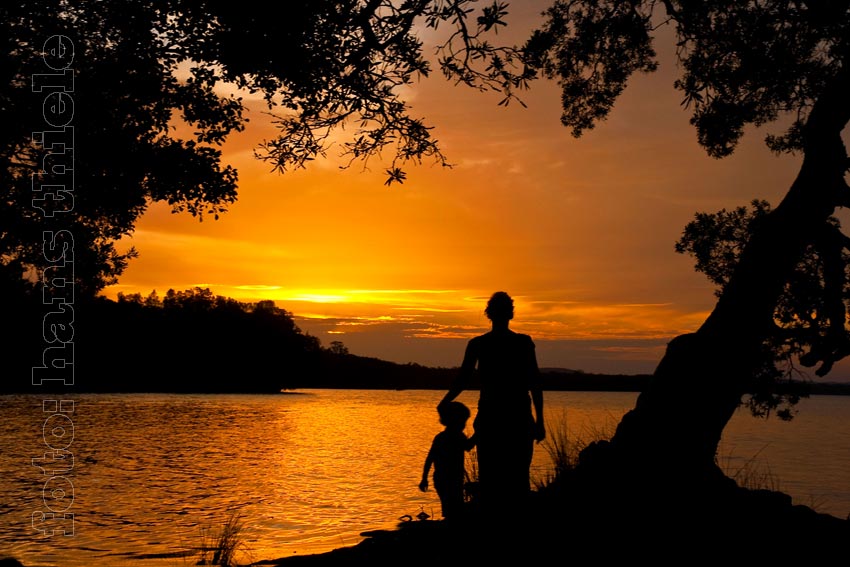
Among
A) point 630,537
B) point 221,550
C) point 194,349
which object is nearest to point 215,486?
point 221,550

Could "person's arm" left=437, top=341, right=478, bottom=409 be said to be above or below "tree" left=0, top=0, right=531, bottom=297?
below

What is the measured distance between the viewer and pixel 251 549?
603 inches

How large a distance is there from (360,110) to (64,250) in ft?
27.4

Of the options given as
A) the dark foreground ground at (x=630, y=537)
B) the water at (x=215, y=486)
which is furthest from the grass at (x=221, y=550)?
the dark foreground ground at (x=630, y=537)

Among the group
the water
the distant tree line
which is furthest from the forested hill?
the water

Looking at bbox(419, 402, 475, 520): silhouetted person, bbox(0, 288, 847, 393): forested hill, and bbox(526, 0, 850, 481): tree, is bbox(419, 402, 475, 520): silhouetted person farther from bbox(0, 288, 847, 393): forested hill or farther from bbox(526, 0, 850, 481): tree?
bbox(0, 288, 847, 393): forested hill

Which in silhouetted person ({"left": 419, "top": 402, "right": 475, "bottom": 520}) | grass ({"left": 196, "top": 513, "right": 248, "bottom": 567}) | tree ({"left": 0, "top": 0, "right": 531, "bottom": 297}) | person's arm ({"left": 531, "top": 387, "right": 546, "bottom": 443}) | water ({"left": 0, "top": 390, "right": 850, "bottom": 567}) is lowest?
water ({"left": 0, "top": 390, "right": 850, "bottom": 567})

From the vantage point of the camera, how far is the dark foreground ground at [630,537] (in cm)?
883

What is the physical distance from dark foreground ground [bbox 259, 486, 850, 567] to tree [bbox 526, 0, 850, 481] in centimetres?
79

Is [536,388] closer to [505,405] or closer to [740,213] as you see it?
[505,405]

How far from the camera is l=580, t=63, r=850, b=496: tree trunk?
36.0 feet

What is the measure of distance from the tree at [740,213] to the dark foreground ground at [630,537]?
0.79 metres

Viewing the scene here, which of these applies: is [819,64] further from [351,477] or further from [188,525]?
[351,477]

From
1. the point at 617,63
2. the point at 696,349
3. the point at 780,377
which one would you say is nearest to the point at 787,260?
the point at 696,349
